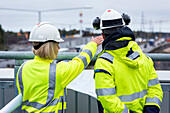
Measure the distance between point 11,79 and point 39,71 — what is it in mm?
1558

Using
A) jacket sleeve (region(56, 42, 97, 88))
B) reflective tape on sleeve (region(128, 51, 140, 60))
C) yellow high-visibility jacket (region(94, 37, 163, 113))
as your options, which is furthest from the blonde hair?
reflective tape on sleeve (region(128, 51, 140, 60))

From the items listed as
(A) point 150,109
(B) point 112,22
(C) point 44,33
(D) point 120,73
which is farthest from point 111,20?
(A) point 150,109

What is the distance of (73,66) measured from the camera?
2490mm

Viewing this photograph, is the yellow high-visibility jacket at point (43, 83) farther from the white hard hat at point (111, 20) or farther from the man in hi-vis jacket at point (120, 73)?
the white hard hat at point (111, 20)

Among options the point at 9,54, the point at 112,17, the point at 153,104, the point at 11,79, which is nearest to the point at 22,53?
the point at 9,54

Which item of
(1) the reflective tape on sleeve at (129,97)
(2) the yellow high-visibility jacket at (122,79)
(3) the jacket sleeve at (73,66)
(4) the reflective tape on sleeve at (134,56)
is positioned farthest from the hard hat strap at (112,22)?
(1) the reflective tape on sleeve at (129,97)

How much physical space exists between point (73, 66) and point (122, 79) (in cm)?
53

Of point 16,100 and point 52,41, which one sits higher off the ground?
point 52,41

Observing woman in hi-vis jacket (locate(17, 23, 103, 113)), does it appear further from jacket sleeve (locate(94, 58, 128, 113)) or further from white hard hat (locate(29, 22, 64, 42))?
jacket sleeve (locate(94, 58, 128, 113))

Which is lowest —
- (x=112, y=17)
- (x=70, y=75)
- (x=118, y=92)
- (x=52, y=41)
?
(x=118, y=92)

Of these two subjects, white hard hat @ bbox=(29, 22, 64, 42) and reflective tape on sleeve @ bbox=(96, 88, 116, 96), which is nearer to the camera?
reflective tape on sleeve @ bbox=(96, 88, 116, 96)

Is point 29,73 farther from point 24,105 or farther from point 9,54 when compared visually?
point 9,54

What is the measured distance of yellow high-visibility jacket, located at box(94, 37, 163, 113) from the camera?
2201mm

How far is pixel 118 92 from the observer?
232 centimetres
